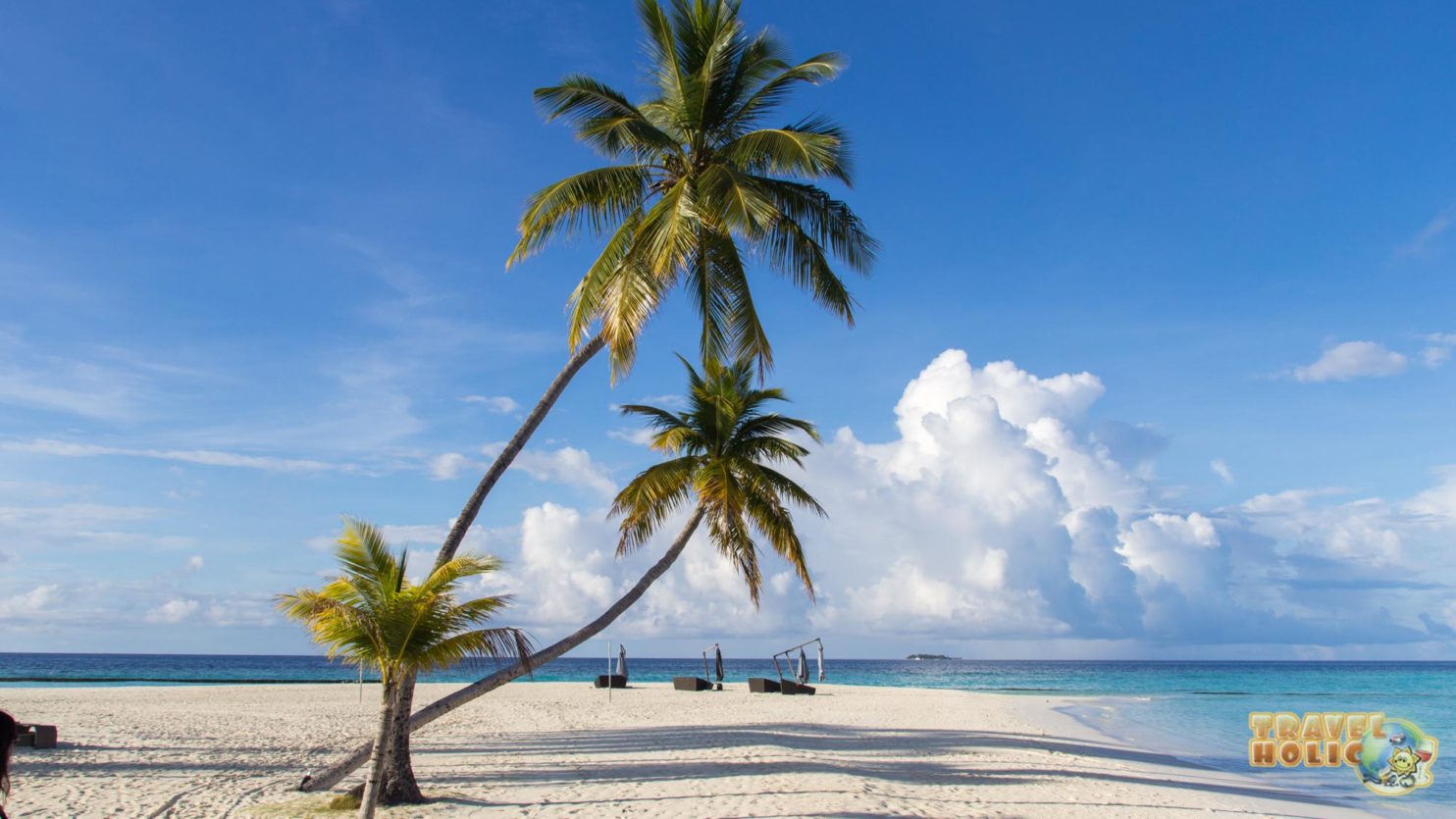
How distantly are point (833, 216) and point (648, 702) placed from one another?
17.1 metres

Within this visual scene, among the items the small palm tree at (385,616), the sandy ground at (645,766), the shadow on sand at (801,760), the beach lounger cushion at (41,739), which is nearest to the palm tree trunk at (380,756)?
the small palm tree at (385,616)

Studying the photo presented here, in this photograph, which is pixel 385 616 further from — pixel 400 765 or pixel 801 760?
pixel 801 760

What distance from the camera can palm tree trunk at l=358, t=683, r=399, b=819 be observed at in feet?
24.3

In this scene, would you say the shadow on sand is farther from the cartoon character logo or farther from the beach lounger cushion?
the beach lounger cushion

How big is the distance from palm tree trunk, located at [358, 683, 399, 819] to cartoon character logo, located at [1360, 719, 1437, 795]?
1461 centimetres

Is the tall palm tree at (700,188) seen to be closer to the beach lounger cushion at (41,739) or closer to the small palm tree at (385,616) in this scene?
the small palm tree at (385,616)

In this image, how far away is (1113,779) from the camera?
1252 centimetres

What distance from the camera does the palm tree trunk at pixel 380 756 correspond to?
7.40 metres

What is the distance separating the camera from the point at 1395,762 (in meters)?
15.4

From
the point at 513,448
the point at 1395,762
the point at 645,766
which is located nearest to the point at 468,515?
the point at 513,448

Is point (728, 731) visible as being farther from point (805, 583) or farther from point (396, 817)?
point (396, 817)

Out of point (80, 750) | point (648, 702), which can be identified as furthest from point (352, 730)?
point (648, 702)

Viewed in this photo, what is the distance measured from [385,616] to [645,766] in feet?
18.2

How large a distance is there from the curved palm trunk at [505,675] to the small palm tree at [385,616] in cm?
114
